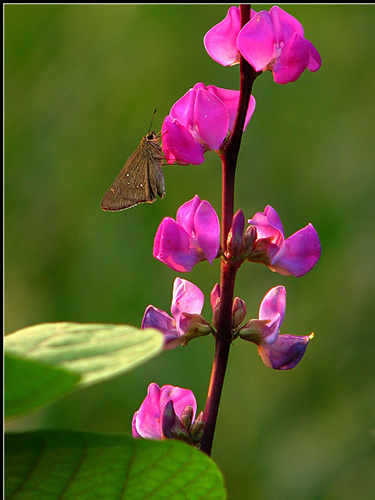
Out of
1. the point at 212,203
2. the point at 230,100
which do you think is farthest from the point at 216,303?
the point at 212,203

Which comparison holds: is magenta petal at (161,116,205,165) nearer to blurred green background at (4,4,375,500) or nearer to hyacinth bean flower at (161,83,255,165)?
Result: hyacinth bean flower at (161,83,255,165)

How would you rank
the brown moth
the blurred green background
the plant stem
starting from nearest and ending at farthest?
the plant stem, the brown moth, the blurred green background

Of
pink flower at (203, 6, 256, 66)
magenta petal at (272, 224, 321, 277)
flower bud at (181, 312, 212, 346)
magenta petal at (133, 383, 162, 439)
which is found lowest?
magenta petal at (133, 383, 162, 439)

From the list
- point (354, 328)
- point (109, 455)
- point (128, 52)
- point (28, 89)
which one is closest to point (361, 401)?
point (354, 328)

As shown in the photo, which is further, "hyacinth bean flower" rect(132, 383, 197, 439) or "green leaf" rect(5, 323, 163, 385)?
"hyacinth bean flower" rect(132, 383, 197, 439)

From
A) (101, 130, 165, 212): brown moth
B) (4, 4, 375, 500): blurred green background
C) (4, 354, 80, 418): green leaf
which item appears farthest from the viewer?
(4, 4, 375, 500): blurred green background

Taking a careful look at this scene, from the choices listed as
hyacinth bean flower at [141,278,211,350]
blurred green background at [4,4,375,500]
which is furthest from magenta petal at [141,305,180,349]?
blurred green background at [4,4,375,500]

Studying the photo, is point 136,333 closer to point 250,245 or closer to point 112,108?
A: point 250,245

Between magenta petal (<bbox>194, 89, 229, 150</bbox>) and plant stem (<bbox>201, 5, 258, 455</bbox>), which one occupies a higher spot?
magenta petal (<bbox>194, 89, 229, 150</bbox>)
